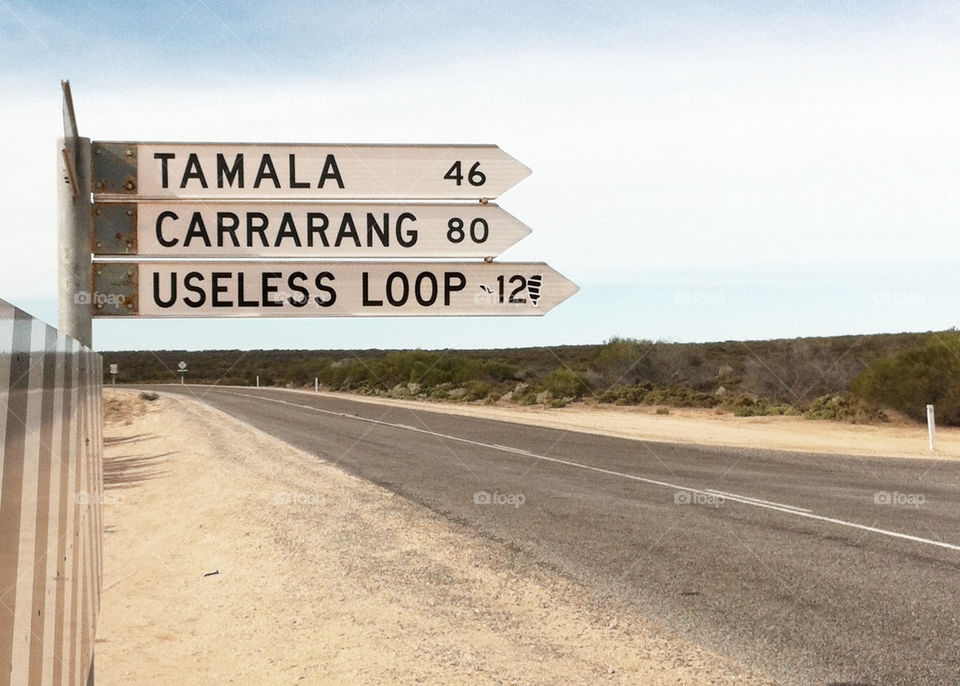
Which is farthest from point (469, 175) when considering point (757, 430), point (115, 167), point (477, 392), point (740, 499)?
point (477, 392)

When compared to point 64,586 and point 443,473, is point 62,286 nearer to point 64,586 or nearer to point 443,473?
point 64,586

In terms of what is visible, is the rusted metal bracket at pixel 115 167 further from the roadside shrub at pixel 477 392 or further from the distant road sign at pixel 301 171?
the roadside shrub at pixel 477 392

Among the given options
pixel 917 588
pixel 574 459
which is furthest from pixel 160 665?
pixel 574 459

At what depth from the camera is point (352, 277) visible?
183 inches

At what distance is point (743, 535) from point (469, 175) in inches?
268

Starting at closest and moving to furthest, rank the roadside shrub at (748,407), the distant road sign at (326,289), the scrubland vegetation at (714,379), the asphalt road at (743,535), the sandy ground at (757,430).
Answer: the distant road sign at (326,289)
the asphalt road at (743,535)
the sandy ground at (757,430)
the scrubland vegetation at (714,379)
the roadside shrub at (748,407)

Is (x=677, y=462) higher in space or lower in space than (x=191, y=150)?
lower

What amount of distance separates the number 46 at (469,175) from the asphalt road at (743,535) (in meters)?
3.46

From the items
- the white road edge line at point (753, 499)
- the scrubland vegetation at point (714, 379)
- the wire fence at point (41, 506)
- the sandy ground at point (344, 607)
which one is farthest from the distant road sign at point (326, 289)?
the scrubland vegetation at point (714, 379)

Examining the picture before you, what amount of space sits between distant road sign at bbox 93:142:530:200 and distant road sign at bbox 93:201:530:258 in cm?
7

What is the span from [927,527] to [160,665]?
27.6 ft

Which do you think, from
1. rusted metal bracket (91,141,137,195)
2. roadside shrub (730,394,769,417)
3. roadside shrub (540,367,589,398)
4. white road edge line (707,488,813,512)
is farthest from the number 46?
roadside shrub (540,367,589,398)

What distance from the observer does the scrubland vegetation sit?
28.2 meters

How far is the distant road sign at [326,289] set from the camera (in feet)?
14.9
